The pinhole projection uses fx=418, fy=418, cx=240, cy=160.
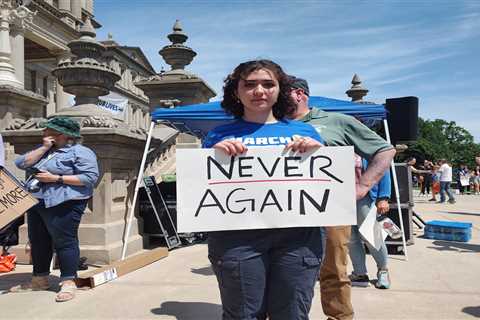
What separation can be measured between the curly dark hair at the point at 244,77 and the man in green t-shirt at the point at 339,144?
0.43 m

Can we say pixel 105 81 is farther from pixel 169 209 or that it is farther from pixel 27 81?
pixel 27 81

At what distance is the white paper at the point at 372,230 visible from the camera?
4.41m

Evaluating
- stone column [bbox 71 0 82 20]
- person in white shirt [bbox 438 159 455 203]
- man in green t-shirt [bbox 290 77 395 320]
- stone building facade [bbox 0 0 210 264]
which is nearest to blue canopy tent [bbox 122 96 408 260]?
stone building facade [bbox 0 0 210 264]

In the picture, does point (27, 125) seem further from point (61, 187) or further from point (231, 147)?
point (231, 147)

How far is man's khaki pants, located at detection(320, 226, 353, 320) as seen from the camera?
125 inches

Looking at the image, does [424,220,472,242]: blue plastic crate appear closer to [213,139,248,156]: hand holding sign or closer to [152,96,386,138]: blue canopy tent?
[152,96,386,138]: blue canopy tent

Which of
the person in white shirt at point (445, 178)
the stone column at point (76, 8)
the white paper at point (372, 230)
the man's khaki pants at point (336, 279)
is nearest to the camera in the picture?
the man's khaki pants at point (336, 279)

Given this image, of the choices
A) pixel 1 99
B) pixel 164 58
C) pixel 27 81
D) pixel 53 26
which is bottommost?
pixel 1 99

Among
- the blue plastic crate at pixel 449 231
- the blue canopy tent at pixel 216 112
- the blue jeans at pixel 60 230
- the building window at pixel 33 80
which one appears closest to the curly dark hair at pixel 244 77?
the blue jeans at pixel 60 230

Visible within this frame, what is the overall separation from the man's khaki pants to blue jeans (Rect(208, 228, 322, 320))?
41.7 inches

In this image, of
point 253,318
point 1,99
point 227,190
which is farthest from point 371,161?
point 1,99

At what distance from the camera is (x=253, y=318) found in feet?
6.70

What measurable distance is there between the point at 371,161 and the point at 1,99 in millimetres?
8917

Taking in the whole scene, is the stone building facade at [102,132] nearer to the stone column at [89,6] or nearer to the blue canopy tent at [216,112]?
the blue canopy tent at [216,112]
